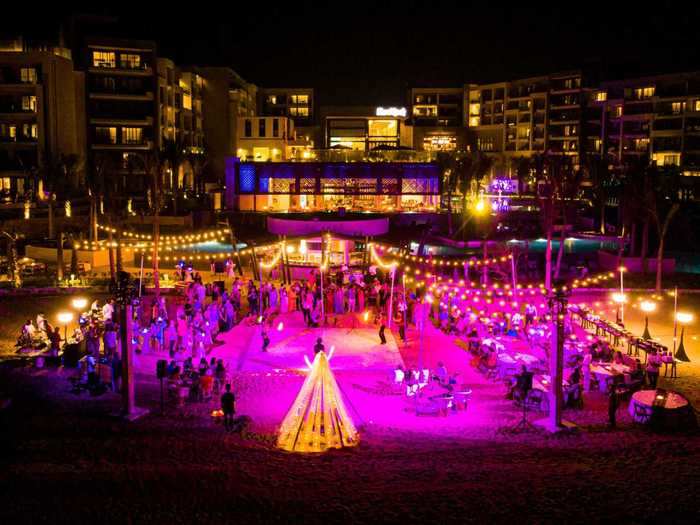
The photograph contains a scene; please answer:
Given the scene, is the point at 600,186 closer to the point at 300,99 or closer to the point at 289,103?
the point at 300,99

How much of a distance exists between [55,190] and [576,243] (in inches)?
1272

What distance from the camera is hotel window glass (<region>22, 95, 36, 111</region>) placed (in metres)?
50.7

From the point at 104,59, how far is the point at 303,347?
45.0 m

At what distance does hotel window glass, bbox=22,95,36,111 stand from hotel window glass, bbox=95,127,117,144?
6401 mm

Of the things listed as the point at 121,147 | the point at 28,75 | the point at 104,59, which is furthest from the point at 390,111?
the point at 28,75

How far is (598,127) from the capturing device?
70.8 m

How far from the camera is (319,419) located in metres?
13.5

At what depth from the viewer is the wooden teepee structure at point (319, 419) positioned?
13.4 meters

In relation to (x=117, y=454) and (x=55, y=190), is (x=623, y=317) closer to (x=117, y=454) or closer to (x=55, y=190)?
(x=117, y=454)

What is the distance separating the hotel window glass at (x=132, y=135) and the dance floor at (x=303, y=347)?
38859 mm

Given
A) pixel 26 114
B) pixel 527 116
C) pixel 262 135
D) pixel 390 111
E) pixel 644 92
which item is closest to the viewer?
pixel 26 114

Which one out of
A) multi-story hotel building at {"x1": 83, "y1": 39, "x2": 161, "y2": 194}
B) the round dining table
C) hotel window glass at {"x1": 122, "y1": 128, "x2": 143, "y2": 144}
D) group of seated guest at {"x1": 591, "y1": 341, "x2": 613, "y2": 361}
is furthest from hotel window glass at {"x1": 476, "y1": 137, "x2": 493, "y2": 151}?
the round dining table

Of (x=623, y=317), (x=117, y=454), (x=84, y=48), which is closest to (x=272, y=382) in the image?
(x=117, y=454)

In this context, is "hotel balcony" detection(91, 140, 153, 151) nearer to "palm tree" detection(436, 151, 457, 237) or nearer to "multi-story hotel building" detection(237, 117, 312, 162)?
"multi-story hotel building" detection(237, 117, 312, 162)
